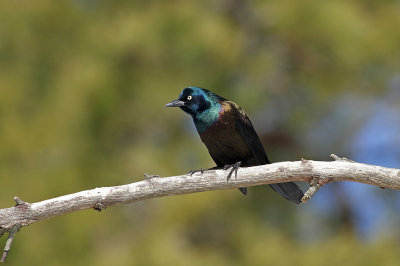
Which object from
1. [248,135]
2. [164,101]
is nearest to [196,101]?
[248,135]

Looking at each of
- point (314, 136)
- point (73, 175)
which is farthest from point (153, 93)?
point (314, 136)

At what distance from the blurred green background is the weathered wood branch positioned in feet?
15.4

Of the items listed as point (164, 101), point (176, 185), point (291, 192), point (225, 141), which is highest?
point (164, 101)

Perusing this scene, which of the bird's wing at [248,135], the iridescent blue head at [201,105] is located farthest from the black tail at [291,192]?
the iridescent blue head at [201,105]

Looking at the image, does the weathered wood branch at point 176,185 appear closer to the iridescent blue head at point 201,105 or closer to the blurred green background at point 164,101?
the iridescent blue head at point 201,105

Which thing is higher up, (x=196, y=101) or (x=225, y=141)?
(x=196, y=101)

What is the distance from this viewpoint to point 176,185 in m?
3.96

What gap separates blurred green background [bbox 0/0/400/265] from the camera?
911cm

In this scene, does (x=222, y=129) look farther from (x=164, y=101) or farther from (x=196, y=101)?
(x=164, y=101)

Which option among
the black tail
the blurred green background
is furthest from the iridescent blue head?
the blurred green background

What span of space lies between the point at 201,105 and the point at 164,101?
429cm

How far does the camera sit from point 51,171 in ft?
30.5

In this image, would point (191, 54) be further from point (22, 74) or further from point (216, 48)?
point (22, 74)

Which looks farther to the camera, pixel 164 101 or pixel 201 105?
pixel 164 101
